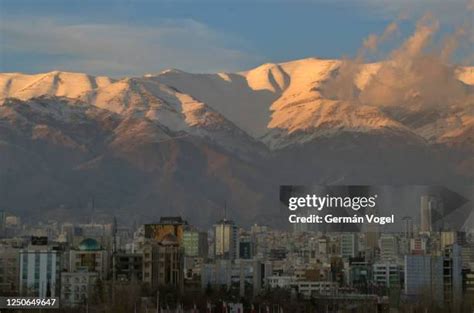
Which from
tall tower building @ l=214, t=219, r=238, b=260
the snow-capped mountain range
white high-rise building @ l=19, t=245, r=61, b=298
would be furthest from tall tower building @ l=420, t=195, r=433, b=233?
white high-rise building @ l=19, t=245, r=61, b=298

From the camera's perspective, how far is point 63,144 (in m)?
23.2

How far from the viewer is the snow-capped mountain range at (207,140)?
74.2ft

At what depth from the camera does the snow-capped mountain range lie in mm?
22609

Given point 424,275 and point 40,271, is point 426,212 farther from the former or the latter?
point 40,271

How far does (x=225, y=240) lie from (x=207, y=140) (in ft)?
3.73

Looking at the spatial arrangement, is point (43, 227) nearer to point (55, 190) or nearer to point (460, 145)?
point (55, 190)

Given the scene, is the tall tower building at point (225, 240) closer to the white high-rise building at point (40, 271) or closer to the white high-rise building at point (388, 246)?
the white high-rise building at point (388, 246)

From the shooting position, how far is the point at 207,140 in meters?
23.0

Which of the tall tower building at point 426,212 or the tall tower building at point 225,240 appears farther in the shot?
the tall tower building at point 225,240

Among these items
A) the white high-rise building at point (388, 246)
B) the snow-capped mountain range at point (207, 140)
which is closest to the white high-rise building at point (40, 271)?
the snow-capped mountain range at point (207, 140)

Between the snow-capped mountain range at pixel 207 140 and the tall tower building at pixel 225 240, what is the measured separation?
0.23 metres

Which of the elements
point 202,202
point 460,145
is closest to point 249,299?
point 202,202

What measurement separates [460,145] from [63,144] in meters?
3.87

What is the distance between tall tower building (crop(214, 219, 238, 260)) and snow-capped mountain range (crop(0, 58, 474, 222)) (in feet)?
0.76
